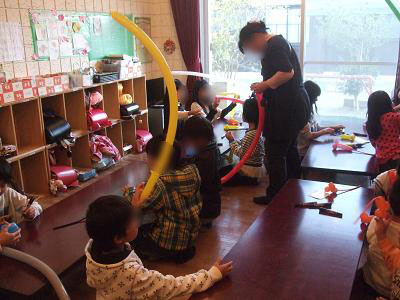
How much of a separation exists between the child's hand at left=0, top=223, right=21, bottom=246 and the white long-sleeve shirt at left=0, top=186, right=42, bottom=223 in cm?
34

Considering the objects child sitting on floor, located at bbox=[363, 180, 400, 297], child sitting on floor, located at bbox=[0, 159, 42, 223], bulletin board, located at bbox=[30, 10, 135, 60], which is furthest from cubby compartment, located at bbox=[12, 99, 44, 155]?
child sitting on floor, located at bbox=[363, 180, 400, 297]

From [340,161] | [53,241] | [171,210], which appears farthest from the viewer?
[340,161]

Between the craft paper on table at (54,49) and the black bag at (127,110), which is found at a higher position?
the craft paper on table at (54,49)

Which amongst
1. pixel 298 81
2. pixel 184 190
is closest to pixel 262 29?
pixel 298 81

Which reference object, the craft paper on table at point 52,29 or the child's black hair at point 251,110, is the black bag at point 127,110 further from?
the child's black hair at point 251,110

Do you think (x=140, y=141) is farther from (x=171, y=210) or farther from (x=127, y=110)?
(x=171, y=210)

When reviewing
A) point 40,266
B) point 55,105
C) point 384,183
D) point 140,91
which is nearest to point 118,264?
point 40,266

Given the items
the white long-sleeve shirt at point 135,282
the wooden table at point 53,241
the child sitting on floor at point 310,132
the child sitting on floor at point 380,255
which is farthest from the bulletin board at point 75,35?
the child sitting on floor at point 380,255

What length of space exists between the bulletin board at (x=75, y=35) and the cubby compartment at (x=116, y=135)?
0.90m

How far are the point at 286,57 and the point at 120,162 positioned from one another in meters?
2.71

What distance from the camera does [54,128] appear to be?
4004mm

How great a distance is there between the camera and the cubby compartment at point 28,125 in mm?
3877

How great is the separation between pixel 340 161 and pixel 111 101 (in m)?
3.03

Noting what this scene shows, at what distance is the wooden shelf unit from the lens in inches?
146
